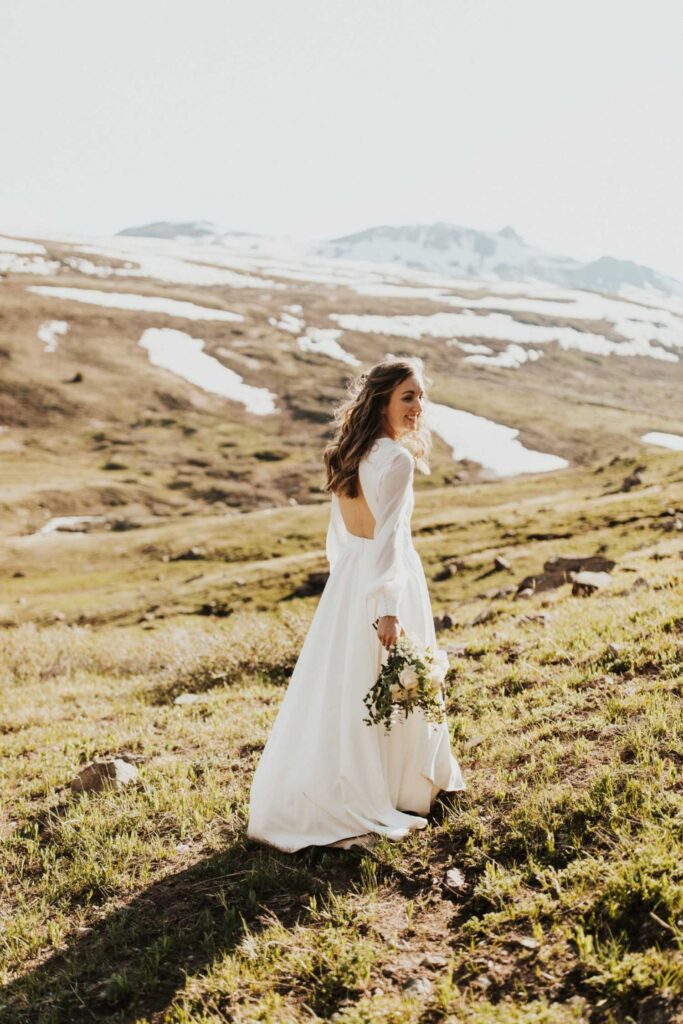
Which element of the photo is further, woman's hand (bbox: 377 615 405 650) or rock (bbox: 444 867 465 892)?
woman's hand (bbox: 377 615 405 650)

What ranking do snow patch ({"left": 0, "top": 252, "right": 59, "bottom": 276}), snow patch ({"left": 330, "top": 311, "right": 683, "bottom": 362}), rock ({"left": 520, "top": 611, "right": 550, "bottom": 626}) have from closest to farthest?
rock ({"left": 520, "top": 611, "right": 550, "bottom": 626})
snow patch ({"left": 330, "top": 311, "right": 683, "bottom": 362})
snow patch ({"left": 0, "top": 252, "right": 59, "bottom": 276})

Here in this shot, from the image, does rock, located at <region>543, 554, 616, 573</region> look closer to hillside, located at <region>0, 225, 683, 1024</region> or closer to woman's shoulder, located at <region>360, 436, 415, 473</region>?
hillside, located at <region>0, 225, 683, 1024</region>

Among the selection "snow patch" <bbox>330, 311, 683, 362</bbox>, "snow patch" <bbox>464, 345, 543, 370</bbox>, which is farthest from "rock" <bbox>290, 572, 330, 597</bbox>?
"snow patch" <bbox>330, 311, 683, 362</bbox>

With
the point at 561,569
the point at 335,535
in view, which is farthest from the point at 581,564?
the point at 335,535

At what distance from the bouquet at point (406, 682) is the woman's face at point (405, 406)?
5.59 ft

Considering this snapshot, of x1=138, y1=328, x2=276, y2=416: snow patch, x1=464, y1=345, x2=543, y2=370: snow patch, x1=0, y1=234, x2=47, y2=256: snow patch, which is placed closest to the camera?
x1=138, y1=328, x2=276, y2=416: snow patch

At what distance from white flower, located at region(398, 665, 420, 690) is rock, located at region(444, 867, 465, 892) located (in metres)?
1.32

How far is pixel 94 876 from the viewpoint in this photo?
6.34 m

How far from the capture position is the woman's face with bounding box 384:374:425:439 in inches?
245

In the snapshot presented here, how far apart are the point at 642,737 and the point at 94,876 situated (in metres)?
4.67

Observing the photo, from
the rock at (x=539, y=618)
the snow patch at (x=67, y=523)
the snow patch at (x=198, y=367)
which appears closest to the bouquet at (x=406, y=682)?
the rock at (x=539, y=618)

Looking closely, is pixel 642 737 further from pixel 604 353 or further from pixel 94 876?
pixel 604 353

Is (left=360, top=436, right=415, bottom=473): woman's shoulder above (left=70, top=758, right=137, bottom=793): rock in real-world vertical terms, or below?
above

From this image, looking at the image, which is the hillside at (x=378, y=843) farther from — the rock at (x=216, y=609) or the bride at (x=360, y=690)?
the bride at (x=360, y=690)
